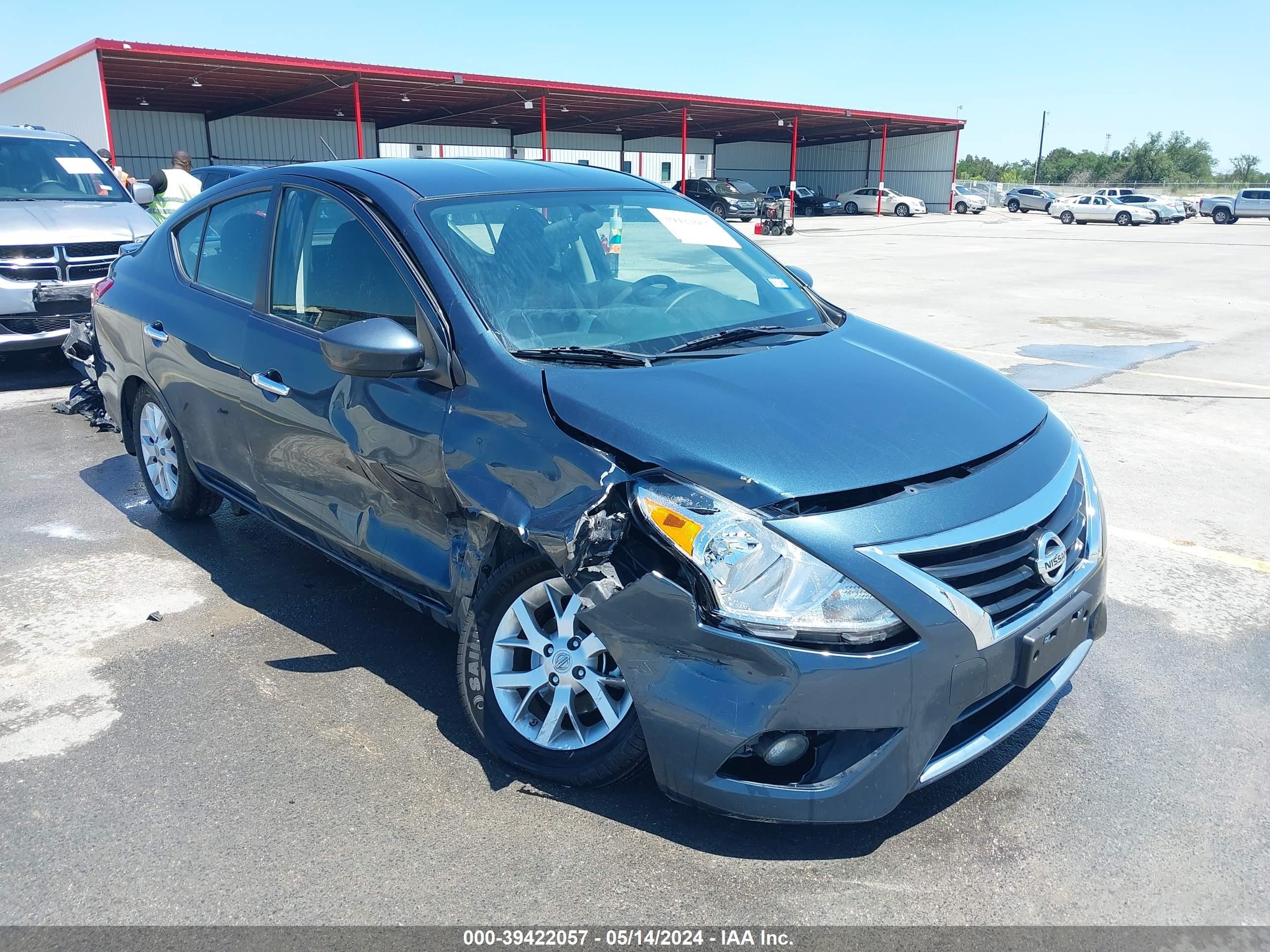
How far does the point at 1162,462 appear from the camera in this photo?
21.1 feet

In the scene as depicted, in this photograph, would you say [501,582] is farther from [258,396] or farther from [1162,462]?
[1162,462]

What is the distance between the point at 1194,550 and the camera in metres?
4.93

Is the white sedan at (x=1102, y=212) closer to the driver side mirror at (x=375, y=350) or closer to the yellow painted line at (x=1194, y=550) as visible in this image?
the yellow painted line at (x=1194, y=550)

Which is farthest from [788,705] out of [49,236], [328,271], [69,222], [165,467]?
[69,222]

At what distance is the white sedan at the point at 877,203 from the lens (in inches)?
1987

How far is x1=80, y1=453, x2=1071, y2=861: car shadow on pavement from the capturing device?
277 centimetres

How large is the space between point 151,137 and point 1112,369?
3664 cm

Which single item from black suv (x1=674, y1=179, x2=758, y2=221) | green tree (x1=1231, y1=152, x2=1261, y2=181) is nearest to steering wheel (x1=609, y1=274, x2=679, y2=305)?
black suv (x1=674, y1=179, x2=758, y2=221)

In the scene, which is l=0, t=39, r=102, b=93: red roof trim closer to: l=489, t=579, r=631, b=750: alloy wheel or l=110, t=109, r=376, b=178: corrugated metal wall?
l=110, t=109, r=376, b=178: corrugated metal wall

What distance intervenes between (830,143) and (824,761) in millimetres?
59650

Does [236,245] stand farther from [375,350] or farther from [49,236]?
[49,236]

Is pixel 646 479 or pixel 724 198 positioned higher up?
pixel 724 198

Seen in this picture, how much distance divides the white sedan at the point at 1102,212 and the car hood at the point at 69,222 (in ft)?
149

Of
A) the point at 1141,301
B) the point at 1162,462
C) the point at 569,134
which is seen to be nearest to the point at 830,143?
the point at 569,134
